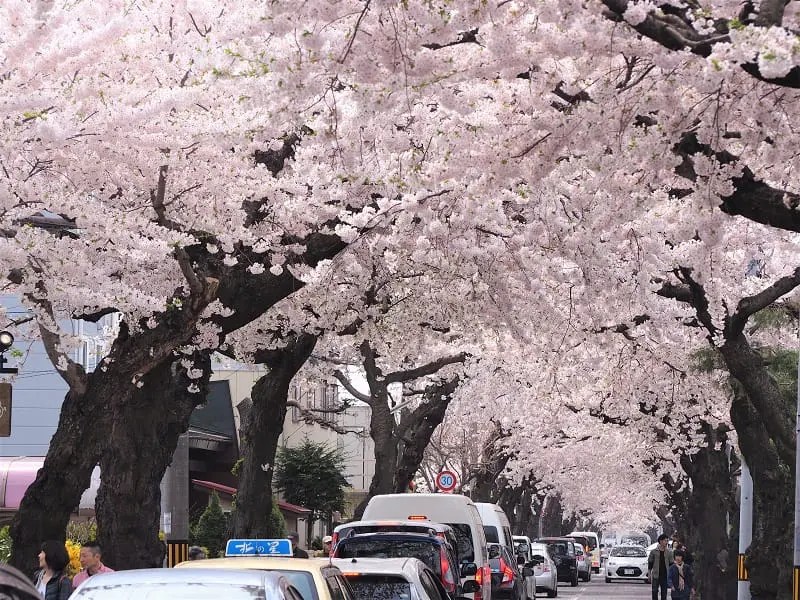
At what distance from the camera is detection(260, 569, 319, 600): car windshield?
8.72 m

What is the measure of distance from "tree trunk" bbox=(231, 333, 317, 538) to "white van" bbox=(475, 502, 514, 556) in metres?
3.65

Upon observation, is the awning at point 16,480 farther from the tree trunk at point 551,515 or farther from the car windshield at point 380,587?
the tree trunk at point 551,515

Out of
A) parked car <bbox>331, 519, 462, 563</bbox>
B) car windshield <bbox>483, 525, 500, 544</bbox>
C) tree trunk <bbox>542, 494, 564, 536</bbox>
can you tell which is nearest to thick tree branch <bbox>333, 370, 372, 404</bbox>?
car windshield <bbox>483, 525, 500, 544</bbox>

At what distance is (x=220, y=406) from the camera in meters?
49.4

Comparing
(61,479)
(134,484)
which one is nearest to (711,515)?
(134,484)

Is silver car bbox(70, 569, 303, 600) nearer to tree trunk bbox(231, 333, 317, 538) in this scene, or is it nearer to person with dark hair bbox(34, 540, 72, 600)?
person with dark hair bbox(34, 540, 72, 600)

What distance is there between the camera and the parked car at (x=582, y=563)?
57.1 m

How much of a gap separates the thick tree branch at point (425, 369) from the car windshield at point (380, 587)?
726 inches

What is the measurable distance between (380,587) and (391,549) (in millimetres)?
3065

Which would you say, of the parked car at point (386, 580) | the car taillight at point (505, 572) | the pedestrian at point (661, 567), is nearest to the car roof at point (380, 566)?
the parked car at point (386, 580)

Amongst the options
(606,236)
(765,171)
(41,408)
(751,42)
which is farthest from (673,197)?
(41,408)

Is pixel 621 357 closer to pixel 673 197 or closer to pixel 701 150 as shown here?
pixel 673 197

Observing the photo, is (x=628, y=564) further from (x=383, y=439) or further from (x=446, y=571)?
(x=446, y=571)

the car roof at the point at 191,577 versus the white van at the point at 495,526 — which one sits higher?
the white van at the point at 495,526
